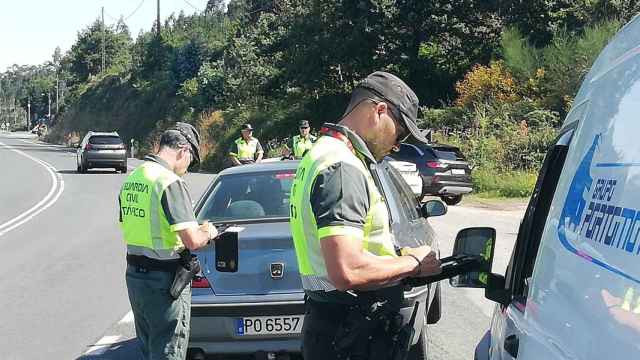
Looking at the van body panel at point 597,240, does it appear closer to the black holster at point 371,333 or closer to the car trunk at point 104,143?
the black holster at point 371,333

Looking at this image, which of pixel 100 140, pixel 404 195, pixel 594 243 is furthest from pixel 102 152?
pixel 594 243

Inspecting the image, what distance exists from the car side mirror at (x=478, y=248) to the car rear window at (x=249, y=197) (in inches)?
128

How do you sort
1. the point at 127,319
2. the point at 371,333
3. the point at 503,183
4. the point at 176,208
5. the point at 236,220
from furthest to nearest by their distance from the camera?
the point at 503,183, the point at 127,319, the point at 236,220, the point at 176,208, the point at 371,333

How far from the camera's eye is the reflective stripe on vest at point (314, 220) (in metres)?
3.00

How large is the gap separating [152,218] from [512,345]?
7.85 feet

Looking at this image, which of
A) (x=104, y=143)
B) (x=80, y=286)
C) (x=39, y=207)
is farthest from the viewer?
(x=104, y=143)

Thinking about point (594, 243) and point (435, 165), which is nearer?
point (594, 243)

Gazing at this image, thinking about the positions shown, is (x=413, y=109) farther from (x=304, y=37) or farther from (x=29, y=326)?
(x=304, y=37)

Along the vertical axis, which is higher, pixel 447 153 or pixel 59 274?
pixel 447 153

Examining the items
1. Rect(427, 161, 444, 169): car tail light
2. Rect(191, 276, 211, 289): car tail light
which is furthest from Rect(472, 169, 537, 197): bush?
Rect(191, 276, 211, 289): car tail light

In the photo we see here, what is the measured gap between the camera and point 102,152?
107 ft

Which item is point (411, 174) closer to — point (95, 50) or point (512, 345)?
point (512, 345)

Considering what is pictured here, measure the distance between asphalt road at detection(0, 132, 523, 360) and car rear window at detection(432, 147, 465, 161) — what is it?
126 cm

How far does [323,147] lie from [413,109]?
0.38m
